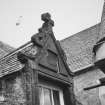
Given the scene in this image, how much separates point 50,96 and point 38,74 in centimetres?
109

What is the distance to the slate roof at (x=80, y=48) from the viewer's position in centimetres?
1473

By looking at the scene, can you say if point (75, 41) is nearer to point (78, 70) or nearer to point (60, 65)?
point (78, 70)

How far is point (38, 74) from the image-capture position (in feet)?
22.6

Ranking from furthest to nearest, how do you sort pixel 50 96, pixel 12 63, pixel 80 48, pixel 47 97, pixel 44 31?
pixel 80 48
pixel 44 31
pixel 12 63
pixel 50 96
pixel 47 97

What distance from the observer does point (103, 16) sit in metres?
14.4

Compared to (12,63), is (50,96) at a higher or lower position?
lower

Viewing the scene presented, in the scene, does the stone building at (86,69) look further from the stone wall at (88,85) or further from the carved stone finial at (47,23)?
the carved stone finial at (47,23)

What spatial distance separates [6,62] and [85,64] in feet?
25.5

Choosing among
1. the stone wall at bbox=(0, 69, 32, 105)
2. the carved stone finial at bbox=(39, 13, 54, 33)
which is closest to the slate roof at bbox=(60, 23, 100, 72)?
the carved stone finial at bbox=(39, 13, 54, 33)

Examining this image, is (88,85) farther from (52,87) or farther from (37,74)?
(37,74)

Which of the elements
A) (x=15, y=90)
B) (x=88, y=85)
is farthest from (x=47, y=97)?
(x=88, y=85)

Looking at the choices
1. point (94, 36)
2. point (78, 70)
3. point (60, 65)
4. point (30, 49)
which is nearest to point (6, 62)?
point (30, 49)

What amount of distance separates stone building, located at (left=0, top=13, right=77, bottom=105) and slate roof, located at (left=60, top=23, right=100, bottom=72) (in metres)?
5.72

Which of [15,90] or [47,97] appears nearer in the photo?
[15,90]
